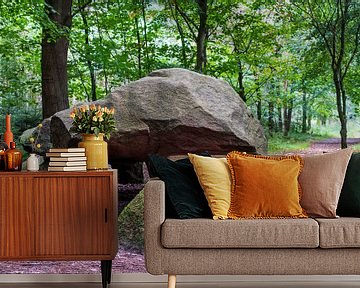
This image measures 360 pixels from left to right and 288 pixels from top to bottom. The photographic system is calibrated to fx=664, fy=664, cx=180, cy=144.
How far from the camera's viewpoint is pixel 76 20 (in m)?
4.82

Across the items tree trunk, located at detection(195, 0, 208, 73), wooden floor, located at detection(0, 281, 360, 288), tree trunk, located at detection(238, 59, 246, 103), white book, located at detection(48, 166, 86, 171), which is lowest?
wooden floor, located at detection(0, 281, 360, 288)

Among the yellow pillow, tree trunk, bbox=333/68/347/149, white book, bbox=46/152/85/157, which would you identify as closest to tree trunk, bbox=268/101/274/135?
tree trunk, bbox=333/68/347/149

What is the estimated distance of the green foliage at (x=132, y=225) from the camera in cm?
469

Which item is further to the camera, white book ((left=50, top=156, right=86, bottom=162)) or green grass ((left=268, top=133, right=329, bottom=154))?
green grass ((left=268, top=133, right=329, bottom=154))

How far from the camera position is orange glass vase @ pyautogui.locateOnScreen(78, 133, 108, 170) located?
3943mm

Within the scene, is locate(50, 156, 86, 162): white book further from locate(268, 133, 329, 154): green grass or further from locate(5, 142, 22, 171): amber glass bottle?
locate(268, 133, 329, 154): green grass

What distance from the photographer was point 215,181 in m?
3.71

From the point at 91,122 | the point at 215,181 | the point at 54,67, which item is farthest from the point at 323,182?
the point at 54,67

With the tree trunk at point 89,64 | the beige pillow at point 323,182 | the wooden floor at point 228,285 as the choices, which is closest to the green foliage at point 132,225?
the wooden floor at point 228,285

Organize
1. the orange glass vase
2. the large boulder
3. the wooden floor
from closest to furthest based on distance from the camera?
→ the orange glass vase < the wooden floor < the large boulder

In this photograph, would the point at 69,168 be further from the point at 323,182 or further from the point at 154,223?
the point at 323,182

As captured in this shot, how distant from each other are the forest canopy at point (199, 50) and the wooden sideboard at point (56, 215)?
1056mm

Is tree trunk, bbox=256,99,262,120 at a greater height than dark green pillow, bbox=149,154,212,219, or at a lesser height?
greater

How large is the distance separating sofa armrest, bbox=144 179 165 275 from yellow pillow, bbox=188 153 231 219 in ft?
1.00
